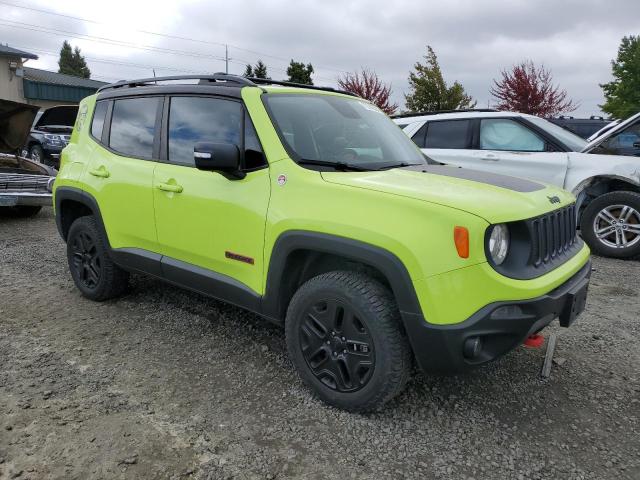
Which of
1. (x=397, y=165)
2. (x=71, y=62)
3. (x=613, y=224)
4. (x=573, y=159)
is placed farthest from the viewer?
(x=71, y=62)

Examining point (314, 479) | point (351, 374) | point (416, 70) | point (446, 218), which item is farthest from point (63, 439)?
point (416, 70)

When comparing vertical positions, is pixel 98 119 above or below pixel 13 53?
below

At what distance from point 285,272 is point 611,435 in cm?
188

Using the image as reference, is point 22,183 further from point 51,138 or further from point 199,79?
point 51,138

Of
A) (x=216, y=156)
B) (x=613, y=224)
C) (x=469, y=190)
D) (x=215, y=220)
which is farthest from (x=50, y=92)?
(x=469, y=190)

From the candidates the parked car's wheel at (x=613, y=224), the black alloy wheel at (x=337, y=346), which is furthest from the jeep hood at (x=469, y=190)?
the parked car's wheel at (x=613, y=224)

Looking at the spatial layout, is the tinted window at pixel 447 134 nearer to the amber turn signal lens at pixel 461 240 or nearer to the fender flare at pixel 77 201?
the fender flare at pixel 77 201

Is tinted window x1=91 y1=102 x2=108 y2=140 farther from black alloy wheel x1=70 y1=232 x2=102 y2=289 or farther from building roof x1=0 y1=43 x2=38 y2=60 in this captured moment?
building roof x1=0 y1=43 x2=38 y2=60

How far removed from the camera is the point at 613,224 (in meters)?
6.00

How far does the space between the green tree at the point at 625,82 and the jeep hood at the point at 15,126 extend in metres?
30.2

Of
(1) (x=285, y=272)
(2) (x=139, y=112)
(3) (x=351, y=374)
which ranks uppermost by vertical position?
(2) (x=139, y=112)

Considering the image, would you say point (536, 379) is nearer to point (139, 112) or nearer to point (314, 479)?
point (314, 479)

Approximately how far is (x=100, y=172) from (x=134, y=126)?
0.46 metres

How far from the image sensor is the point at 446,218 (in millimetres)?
2293
